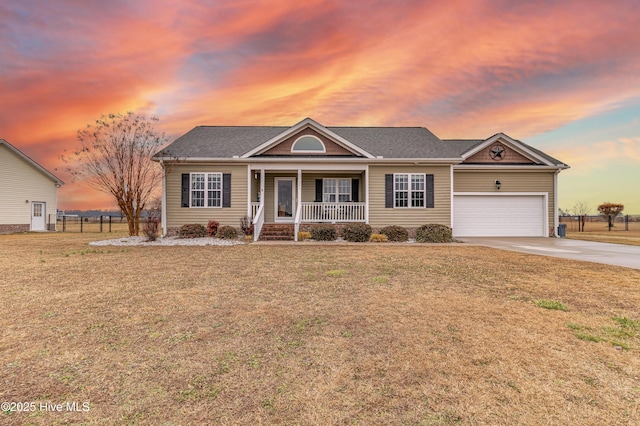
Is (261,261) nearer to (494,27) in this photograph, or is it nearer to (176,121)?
(494,27)

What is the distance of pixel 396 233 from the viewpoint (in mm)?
15406

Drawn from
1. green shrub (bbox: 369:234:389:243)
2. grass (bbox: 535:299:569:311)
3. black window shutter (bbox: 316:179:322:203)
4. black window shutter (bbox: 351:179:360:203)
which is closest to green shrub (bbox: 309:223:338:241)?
green shrub (bbox: 369:234:389:243)

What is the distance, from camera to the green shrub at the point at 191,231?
51.1 feet

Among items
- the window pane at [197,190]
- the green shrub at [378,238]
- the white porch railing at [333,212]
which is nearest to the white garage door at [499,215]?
the green shrub at [378,238]

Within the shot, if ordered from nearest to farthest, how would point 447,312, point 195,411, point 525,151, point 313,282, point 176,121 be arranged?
1. point 195,411
2. point 447,312
3. point 313,282
4. point 525,151
5. point 176,121

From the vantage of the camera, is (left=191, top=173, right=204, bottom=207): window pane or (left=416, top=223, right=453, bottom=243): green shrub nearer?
(left=416, top=223, right=453, bottom=243): green shrub

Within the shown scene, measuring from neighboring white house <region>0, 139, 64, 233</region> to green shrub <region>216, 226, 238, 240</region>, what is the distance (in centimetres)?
2062

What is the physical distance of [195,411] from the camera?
7.56 feet

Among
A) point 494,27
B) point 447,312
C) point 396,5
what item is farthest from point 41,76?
point 494,27

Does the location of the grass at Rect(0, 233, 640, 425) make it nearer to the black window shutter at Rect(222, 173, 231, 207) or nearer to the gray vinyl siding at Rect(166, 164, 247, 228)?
the gray vinyl siding at Rect(166, 164, 247, 228)

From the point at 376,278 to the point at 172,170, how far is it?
13770mm

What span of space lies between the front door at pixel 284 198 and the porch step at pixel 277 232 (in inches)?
59.3

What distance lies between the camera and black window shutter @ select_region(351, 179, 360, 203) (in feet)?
58.5

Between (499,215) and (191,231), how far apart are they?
57.7 feet
